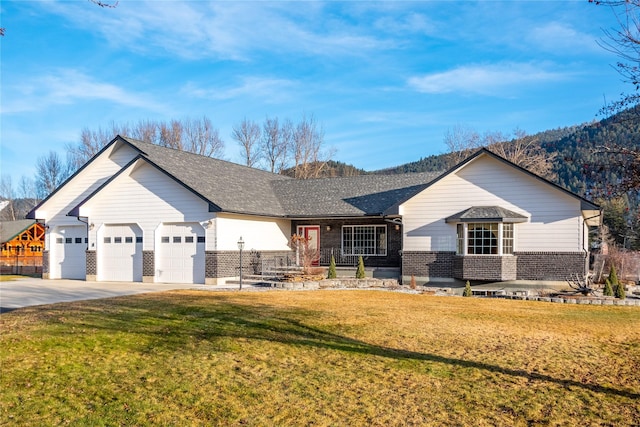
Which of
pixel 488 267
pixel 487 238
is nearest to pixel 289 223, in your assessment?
pixel 487 238

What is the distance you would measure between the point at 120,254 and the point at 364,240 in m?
11.7

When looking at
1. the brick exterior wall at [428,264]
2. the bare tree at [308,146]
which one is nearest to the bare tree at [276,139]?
the bare tree at [308,146]

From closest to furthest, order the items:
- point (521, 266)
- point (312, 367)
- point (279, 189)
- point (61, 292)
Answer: point (312, 367)
point (61, 292)
point (521, 266)
point (279, 189)

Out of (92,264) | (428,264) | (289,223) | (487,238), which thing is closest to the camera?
(487,238)

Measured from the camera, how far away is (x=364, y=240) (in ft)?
83.9

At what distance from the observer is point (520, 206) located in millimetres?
21188

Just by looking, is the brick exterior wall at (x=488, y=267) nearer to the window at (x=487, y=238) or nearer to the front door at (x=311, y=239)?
the window at (x=487, y=238)

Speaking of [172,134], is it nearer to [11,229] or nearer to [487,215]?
[11,229]

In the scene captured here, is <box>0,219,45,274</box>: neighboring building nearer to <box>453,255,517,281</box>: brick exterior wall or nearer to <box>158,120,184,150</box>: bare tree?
<box>158,120,184,150</box>: bare tree

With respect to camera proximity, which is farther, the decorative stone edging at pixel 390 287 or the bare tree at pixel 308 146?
the bare tree at pixel 308 146

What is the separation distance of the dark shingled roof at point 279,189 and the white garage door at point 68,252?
5.58 metres

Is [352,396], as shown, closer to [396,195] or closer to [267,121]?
[396,195]

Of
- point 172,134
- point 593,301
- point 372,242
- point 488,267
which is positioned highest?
point 172,134

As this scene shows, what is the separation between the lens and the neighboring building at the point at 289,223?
68.5 feet
